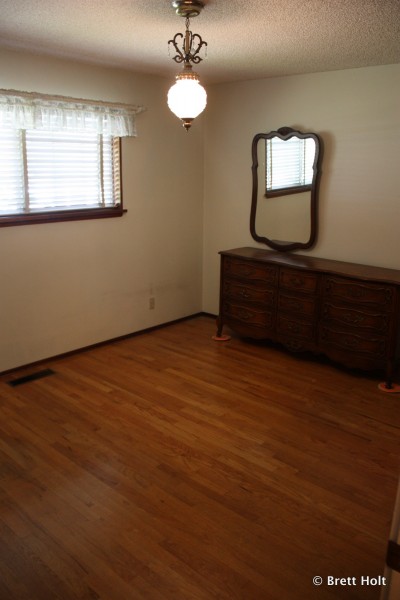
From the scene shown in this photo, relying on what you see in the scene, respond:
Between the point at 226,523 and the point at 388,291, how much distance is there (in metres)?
2.09

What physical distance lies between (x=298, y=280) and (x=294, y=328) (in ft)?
1.35

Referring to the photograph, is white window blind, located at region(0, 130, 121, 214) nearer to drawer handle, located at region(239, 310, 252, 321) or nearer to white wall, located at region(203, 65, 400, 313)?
white wall, located at region(203, 65, 400, 313)

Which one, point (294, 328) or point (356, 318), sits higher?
point (356, 318)

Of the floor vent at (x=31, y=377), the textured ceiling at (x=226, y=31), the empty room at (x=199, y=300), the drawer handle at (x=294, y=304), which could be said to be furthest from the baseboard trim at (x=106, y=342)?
the textured ceiling at (x=226, y=31)

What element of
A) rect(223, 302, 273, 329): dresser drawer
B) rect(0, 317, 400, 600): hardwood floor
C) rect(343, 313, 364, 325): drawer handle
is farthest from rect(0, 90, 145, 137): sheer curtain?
rect(343, 313, 364, 325): drawer handle

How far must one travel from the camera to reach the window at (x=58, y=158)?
3.75 meters

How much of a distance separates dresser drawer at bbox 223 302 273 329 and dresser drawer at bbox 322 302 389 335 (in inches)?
22.4

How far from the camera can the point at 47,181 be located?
4.02 m

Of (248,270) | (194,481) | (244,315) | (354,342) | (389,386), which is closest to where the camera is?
(194,481)

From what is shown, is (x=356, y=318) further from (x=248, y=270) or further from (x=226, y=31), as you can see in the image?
(x=226, y=31)

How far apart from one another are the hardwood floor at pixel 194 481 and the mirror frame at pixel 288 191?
112cm

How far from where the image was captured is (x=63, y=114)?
3.94 meters

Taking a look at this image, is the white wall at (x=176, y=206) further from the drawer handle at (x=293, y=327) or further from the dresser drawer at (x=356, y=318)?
the drawer handle at (x=293, y=327)

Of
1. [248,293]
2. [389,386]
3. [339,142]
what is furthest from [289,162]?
[389,386]
